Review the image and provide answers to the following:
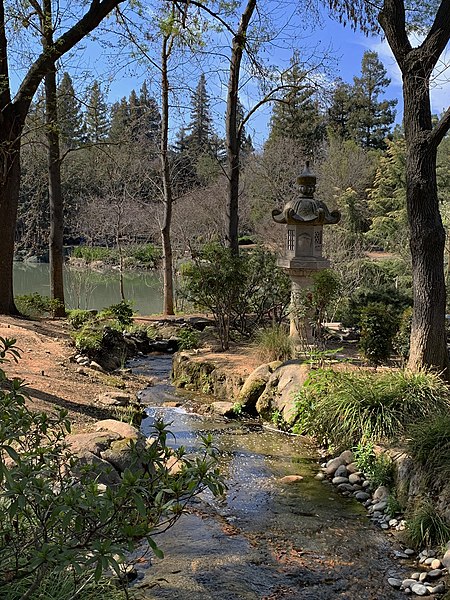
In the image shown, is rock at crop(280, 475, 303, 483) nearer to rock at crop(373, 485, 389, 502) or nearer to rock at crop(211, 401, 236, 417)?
rock at crop(373, 485, 389, 502)

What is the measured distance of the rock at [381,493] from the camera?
453 cm

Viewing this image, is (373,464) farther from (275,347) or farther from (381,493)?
(275,347)

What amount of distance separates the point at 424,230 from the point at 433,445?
8.61ft

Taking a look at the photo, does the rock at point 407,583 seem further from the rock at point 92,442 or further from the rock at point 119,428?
the rock at point 119,428

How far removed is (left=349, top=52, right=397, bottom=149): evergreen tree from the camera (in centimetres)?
3284

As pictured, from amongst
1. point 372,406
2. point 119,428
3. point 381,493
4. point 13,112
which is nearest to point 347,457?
point 372,406

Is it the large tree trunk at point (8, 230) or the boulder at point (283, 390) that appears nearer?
the boulder at point (283, 390)

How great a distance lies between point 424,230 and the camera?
20.1 feet

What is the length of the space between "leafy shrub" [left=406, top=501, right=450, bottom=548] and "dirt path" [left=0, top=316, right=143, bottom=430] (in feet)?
8.98

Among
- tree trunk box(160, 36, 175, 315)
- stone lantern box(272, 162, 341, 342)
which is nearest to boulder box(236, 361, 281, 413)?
stone lantern box(272, 162, 341, 342)

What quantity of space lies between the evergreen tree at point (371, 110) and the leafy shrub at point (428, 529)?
102ft

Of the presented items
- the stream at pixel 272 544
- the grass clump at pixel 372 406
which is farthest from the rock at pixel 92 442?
the grass clump at pixel 372 406

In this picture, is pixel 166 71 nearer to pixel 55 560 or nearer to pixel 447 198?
pixel 447 198

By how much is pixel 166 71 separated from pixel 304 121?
17710 mm
